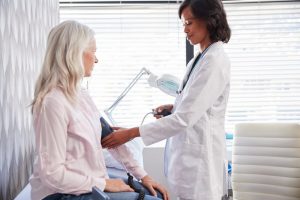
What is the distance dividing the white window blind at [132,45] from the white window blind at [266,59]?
47cm

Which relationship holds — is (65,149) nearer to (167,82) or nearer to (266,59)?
(167,82)

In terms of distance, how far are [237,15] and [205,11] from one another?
147 cm

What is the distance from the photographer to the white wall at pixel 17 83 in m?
1.39

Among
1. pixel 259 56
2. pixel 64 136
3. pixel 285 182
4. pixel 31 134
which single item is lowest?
pixel 285 182

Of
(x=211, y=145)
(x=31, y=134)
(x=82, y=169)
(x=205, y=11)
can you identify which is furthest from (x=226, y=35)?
(x=31, y=134)

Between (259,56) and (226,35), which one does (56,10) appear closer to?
(226,35)

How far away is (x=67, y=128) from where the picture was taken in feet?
3.89

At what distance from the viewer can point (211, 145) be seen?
1587mm

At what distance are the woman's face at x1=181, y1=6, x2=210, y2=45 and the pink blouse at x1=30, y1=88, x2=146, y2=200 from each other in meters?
0.62

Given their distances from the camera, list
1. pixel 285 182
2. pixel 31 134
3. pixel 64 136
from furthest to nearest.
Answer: pixel 285 182
pixel 31 134
pixel 64 136

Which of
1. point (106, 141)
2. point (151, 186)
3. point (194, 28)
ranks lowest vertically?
point (151, 186)

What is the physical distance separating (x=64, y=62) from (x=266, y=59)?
2.09 meters

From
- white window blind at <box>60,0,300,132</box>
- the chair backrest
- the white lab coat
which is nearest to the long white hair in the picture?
the white lab coat

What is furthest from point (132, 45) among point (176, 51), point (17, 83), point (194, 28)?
point (17, 83)
